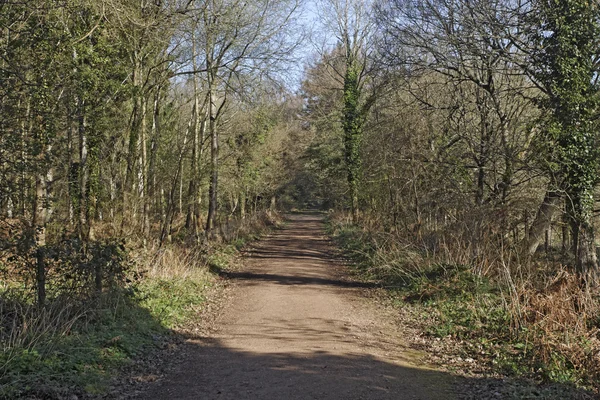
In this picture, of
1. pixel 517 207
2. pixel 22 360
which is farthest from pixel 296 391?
pixel 517 207

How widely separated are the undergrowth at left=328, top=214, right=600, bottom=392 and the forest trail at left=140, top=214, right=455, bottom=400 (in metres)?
0.97

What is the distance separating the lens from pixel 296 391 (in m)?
6.43

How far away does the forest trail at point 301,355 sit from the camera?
6.56m

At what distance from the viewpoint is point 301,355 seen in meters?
7.98

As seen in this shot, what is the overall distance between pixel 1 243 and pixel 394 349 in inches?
253

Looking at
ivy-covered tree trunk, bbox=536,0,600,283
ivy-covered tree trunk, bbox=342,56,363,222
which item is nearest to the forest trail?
ivy-covered tree trunk, bbox=536,0,600,283

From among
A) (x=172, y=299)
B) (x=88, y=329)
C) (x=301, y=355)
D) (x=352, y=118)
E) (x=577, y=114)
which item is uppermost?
(x=352, y=118)

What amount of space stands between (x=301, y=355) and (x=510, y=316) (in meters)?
3.48

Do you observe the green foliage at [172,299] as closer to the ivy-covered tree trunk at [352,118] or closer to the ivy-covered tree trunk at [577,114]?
the ivy-covered tree trunk at [577,114]

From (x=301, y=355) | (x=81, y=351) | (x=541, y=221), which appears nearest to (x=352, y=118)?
(x=541, y=221)

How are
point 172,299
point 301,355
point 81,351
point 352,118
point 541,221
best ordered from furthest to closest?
point 352,118
point 541,221
point 172,299
point 301,355
point 81,351

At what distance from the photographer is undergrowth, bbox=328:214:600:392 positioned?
23.6 feet

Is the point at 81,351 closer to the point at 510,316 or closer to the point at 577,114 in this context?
the point at 510,316

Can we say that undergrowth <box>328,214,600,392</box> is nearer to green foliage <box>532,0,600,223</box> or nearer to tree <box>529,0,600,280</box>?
tree <box>529,0,600,280</box>
